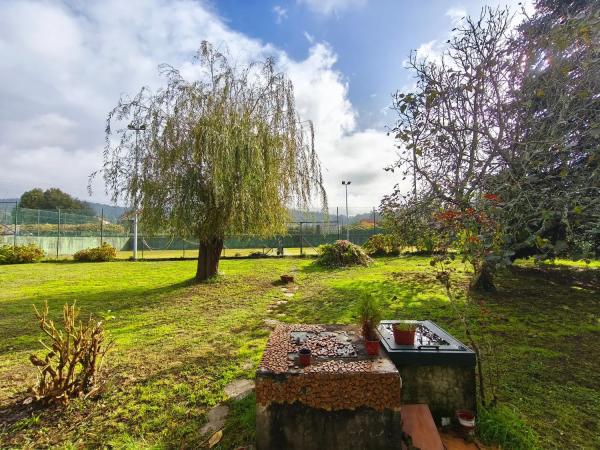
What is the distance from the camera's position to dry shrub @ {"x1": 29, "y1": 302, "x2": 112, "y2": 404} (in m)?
2.30

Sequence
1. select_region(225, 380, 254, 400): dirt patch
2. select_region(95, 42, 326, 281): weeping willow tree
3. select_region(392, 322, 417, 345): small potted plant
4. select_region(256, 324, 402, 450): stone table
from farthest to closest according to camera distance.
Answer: select_region(95, 42, 326, 281): weeping willow tree < select_region(225, 380, 254, 400): dirt patch < select_region(392, 322, 417, 345): small potted plant < select_region(256, 324, 402, 450): stone table

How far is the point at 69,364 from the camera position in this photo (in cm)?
245

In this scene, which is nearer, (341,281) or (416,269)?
(341,281)

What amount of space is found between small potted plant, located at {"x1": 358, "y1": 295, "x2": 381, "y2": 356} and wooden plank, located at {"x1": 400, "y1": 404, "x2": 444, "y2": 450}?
1.33 feet

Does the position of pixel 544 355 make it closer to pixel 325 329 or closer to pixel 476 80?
pixel 325 329

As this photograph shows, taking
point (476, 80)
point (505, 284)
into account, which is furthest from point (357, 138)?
point (476, 80)

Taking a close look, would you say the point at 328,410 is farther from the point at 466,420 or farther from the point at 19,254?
the point at 19,254

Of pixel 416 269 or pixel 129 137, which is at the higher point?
pixel 129 137

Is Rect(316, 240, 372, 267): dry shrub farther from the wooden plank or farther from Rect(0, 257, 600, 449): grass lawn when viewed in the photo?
the wooden plank

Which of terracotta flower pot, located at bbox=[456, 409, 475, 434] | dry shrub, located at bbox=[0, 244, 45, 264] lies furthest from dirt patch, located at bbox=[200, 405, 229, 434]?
dry shrub, located at bbox=[0, 244, 45, 264]

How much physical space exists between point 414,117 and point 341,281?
473 centimetres

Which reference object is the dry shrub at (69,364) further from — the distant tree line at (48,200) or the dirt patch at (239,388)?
the distant tree line at (48,200)

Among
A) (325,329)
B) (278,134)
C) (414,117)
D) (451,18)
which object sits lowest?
(325,329)

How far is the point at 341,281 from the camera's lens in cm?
768
